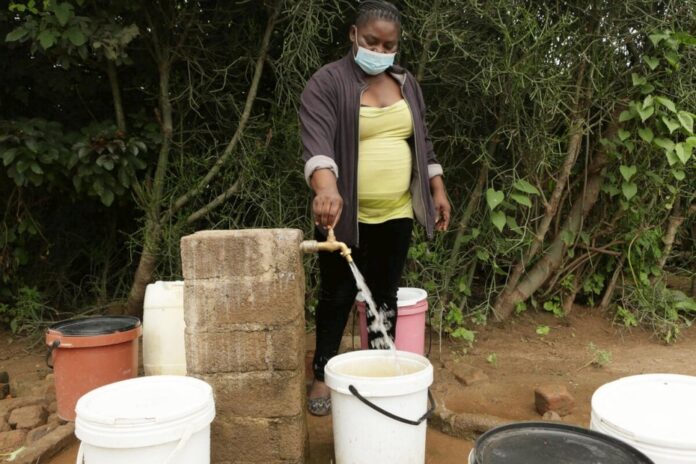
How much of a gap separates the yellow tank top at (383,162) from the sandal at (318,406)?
0.84m

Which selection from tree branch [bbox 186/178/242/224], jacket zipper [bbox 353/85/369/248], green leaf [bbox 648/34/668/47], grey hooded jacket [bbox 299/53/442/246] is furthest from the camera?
tree branch [bbox 186/178/242/224]

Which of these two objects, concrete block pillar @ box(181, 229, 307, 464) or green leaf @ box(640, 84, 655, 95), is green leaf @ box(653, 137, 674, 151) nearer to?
green leaf @ box(640, 84, 655, 95)

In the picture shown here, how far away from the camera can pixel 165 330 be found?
2760mm

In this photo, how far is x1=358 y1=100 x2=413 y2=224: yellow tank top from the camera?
7.91ft

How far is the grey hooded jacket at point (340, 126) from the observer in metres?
2.24

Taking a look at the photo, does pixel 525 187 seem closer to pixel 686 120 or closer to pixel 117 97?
pixel 686 120

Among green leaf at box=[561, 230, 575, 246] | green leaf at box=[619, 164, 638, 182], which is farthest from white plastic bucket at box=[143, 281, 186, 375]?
green leaf at box=[619, 164, 638, 182]

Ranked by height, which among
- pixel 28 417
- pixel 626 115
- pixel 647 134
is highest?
pixel 626 115

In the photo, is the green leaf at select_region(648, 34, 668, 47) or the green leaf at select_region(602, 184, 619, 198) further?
the green leaf at select_region(602, 184, 619, 198)

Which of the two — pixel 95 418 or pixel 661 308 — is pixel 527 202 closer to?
pixel 661 308

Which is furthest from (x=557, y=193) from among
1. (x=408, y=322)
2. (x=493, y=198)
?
(x=408, y=322)

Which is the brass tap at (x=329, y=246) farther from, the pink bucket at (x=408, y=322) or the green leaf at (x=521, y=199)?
the green leaf at (x=521, y=199)

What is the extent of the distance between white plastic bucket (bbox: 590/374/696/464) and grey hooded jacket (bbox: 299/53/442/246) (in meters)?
1.19

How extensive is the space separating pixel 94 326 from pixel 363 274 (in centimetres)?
129
